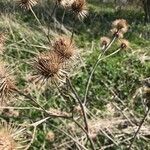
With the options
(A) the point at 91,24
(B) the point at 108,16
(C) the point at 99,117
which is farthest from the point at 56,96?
(B) the point at 108,16

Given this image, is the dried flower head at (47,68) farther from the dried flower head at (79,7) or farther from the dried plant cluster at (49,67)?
the dried flower head at (79,7)

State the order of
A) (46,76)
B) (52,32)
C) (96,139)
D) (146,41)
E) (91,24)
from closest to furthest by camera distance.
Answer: (46,76), (96,139), (52,32), (146,41), (91,24)

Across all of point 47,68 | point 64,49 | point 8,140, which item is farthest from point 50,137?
point 8,140

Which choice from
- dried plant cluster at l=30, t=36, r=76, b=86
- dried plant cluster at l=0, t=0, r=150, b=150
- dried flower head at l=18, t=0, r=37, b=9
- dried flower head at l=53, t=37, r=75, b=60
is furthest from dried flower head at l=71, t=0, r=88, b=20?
dried plant cluster at l=30, t=36, r=76, b=86

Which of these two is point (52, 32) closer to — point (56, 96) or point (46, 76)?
point (56, 96)

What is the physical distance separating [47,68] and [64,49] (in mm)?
363

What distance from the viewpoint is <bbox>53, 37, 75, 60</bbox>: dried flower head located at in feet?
13.0

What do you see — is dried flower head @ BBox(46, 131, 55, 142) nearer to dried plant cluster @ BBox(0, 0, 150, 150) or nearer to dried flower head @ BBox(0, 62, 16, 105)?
dried plant cluster @ BBox(0, 0, 150, 150)

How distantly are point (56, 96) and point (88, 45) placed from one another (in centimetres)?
298

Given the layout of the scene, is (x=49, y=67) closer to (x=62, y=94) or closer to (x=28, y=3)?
(x=62, y=94)

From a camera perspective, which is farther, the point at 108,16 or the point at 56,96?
the point at 108,16

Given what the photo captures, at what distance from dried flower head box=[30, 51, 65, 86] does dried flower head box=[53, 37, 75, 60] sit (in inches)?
6.6

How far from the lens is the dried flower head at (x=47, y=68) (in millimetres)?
3684

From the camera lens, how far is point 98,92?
865cm
